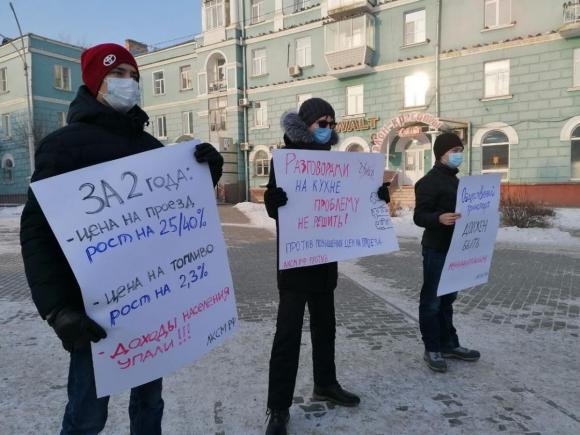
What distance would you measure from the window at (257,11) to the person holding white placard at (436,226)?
80.7ft

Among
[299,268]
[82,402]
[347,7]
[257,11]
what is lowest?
[82,402]

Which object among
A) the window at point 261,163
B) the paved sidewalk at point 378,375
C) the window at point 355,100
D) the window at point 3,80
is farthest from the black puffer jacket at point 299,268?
the window at point 3,80

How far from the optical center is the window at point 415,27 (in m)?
20.5

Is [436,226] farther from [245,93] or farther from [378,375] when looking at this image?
[245,93]

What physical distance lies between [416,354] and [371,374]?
62 cm

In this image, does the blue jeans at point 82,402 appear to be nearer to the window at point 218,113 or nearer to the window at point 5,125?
the window at point 218,113

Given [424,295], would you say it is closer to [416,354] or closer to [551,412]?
[416,354]

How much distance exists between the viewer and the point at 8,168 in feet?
110

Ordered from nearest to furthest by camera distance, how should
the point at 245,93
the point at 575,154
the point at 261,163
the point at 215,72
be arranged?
the point at 575,154
the point at 245,93
the point at 261,163
the point at 215,72

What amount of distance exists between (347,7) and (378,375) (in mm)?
20961

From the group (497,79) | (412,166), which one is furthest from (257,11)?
(497,79)

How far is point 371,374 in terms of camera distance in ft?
Result: 11.6

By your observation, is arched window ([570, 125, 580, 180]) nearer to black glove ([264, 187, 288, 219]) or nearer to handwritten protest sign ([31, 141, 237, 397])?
→ black glove ([264, 187, 288, 219])

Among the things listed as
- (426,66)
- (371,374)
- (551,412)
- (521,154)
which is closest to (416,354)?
(371,374)
